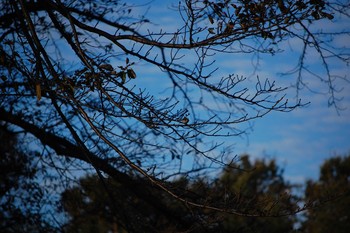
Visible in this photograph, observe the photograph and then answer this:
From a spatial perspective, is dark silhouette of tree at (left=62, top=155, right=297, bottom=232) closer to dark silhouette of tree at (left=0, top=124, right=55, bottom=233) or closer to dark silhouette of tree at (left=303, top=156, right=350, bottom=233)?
dark silhouette of tree at (left=0, top=124, right=55, bottom=233)

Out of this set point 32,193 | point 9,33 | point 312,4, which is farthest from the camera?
point 32,193

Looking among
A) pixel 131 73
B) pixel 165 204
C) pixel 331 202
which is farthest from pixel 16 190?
pixel 331 202

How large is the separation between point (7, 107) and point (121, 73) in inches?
146

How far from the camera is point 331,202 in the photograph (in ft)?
63.8

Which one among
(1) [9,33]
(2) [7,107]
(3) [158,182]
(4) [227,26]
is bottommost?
(3) [158,182]

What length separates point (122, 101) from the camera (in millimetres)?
4074

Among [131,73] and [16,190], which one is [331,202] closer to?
[16,190]

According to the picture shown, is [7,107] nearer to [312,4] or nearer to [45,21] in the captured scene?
[45,21]

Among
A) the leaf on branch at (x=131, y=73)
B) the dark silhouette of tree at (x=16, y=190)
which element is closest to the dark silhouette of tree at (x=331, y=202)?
the dark silhouette of tree at (x=16, y=190)

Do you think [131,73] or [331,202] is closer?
[131,73]

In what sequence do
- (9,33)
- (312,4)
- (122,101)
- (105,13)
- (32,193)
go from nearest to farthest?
1. (122,101)
2. (312,4)
3. (9,33)
4. (105,13)
5. (32,193)

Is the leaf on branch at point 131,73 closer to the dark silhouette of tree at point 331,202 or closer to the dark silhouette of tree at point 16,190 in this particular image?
the dark silhouette of tree at point 16,190

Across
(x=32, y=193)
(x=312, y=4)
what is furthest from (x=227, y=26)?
(x=32, y=193)

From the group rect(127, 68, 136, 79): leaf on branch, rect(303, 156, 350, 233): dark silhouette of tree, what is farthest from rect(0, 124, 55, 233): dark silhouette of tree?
rect(303, 156, 350, 233): dark silhouette of tree
